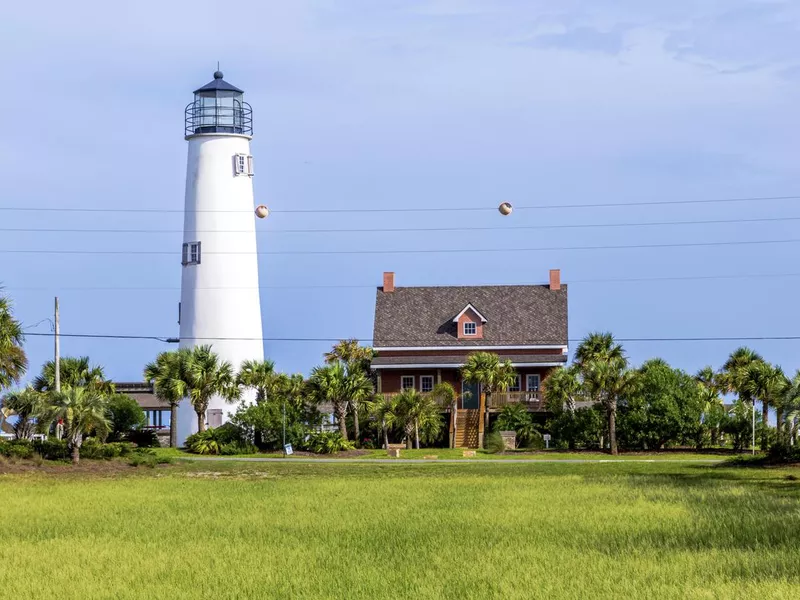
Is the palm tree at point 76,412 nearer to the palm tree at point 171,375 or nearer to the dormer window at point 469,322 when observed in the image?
the palm tree at point 171,375

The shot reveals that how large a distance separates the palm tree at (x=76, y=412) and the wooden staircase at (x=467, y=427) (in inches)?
880

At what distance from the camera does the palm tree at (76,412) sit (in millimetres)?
49781

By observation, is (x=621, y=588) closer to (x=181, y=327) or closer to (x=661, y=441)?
(x=661, y=441)

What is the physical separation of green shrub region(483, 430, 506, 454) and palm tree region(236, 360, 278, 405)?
10834 millimetres

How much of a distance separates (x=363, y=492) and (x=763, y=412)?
34.5m

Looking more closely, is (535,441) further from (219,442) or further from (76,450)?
(76,450)

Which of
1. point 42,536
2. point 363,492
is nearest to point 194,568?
point 42,536

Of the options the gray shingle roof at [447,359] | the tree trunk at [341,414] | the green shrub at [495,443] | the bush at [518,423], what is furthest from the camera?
the gray shingle roof at [447,359]

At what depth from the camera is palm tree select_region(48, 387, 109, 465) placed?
163 feet

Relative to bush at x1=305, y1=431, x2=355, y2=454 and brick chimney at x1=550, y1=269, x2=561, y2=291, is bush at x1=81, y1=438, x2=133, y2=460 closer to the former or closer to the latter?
bush at x1=305, y1=431, x2=355, y2=454

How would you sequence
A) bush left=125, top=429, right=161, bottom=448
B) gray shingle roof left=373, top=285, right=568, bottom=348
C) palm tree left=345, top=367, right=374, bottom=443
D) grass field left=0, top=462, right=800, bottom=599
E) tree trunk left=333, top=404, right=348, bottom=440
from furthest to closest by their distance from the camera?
gray shingle roof left=373, top=285, right=568, bottom=348 → bush left=125, top=429, right=161, bottom=448 → tree trunk left=333, top=404, right=348, bottom=440 → palm tree left=345, top=367, right=374, bottom=443 → grass field left=0, top=462, right=800, bottom=599

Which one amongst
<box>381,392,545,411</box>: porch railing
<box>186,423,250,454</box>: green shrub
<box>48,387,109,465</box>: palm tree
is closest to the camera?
<box>48,387,109,465</box>: palm tree

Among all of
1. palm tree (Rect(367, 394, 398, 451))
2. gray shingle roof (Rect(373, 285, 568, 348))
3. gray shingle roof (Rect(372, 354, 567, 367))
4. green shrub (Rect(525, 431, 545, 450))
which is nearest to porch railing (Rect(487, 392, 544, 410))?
gray shingle roof (Rect(372, 354, 567, 367))

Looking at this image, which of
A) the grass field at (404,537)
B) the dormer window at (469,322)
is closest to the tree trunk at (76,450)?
the grass field at (404,537)
